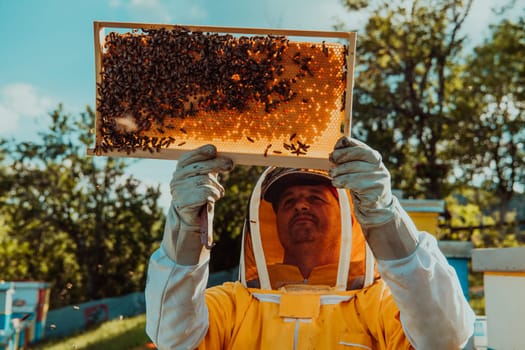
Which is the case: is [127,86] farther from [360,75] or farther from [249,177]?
[360,75]

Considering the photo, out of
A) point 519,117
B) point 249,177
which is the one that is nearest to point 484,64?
point 519,117

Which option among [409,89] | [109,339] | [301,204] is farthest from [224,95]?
[409,89]

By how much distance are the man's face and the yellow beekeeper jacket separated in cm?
8

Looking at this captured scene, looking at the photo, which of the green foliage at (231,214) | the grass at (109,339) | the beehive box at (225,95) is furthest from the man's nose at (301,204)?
the green foliage at (231,214)

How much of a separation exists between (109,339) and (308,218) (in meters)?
9.52

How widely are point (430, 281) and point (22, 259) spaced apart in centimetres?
1524

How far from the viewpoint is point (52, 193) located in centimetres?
1434

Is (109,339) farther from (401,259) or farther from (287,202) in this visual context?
(401,259)

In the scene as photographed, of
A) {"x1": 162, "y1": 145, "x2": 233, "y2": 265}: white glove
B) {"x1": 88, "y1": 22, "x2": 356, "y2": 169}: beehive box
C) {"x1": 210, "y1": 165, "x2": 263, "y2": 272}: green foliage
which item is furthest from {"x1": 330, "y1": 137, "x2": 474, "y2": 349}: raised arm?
{"x1": 210, "y1": 165, "x2": 263, "y2": 272}: green foliage

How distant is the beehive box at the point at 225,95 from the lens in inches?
97.2

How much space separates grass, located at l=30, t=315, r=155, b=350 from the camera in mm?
10586

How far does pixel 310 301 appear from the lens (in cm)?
277

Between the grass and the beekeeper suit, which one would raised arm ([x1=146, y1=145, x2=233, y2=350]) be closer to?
the beekeeper suit

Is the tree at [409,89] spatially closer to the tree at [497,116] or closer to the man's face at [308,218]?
the tree at [497,116]
